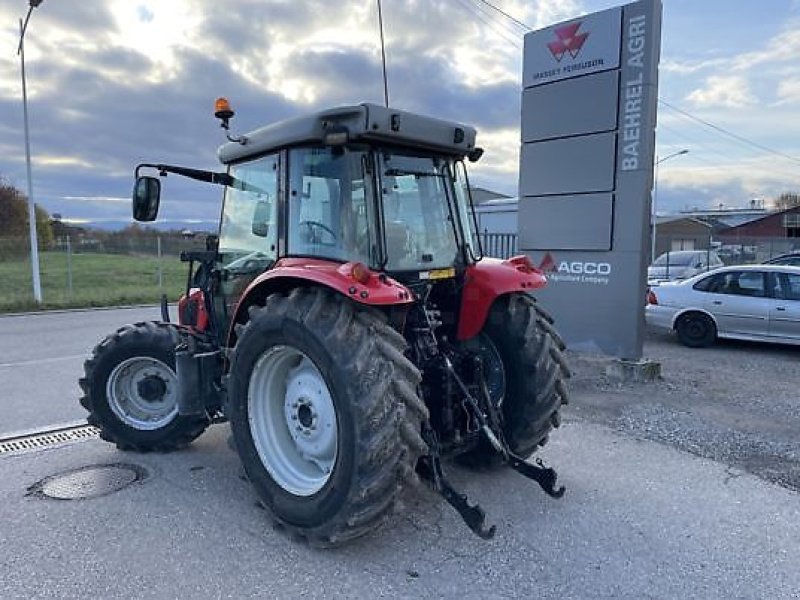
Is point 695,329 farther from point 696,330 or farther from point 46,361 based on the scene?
point 46,361

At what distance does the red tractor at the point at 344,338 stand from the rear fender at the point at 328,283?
12mm

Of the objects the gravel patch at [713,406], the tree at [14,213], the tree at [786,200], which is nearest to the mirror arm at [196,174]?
the gravel patch at [713,406]

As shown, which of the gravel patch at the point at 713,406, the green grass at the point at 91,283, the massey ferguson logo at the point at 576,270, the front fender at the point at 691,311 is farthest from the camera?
the green grass at the point at 91,283

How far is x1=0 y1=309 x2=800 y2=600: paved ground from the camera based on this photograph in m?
3.09

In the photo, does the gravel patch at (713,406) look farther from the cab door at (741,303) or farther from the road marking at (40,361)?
the road marking at (40,361)

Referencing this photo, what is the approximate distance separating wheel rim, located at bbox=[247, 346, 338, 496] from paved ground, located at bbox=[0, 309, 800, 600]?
0.37 meters

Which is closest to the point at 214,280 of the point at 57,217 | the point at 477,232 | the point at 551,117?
the point at 477,232

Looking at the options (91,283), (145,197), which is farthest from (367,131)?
(91,283)

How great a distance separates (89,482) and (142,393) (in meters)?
0.80

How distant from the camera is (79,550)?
338 cm

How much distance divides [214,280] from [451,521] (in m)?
2.52

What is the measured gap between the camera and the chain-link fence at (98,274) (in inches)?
663

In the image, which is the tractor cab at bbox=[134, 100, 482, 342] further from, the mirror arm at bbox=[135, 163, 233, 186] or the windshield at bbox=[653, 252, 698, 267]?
the windshield at bbox=[653, 252, 698, 267]

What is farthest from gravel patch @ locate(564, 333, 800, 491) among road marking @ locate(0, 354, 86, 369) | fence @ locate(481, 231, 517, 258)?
road marking @ locate(0, 354, 86, 369)
